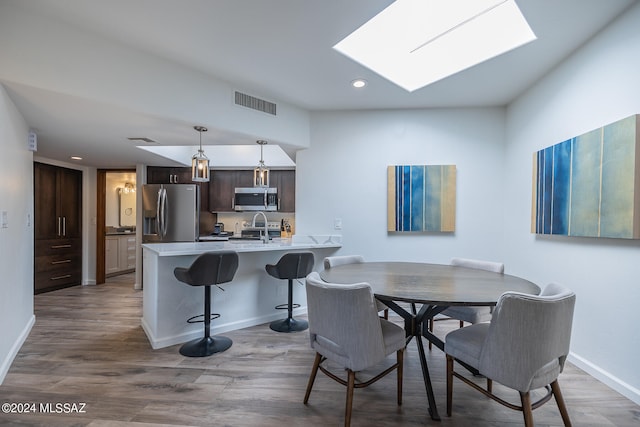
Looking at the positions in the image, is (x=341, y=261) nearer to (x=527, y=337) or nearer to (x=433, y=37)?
(x=527, y=337)

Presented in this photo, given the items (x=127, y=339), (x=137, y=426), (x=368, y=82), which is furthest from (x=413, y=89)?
(x=127, y=339)

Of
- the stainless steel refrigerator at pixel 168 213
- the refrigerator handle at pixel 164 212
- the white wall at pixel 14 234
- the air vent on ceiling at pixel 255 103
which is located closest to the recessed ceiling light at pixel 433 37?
the air vent on ceiling at pixel 255 103

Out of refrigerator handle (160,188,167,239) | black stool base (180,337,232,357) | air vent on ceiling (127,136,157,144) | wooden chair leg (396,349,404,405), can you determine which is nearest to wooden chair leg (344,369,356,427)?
wooden chair leg (396,349,404,405)

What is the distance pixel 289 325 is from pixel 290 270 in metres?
0.60

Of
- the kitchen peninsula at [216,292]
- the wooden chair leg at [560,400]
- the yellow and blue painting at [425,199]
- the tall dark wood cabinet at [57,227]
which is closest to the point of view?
the wooden chair leg at [560,400]

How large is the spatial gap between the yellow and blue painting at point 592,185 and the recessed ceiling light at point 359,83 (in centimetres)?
174

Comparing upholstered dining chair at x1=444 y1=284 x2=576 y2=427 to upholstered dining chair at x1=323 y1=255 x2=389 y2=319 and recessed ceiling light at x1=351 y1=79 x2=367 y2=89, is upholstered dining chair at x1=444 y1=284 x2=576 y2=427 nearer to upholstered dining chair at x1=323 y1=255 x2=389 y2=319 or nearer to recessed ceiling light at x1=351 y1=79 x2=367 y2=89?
upholstered dining chair at x1=323 y1=255 x2=389 y2=319

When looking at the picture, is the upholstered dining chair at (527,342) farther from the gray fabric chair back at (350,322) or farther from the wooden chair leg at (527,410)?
the gray fabric chair back at (350,322)

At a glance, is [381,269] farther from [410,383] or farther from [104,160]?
[104,160]

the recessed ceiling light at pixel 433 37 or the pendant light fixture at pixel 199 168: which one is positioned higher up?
the recessed ceiling light at pixel 433 37

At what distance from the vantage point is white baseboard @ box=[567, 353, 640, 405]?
1.93 m

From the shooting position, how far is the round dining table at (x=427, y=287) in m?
1.60

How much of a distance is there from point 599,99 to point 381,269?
2008 mm

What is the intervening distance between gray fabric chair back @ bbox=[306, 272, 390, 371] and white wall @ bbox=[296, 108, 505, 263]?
2.03m
